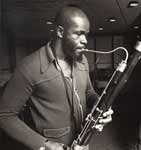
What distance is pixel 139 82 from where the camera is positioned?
5.27 ft

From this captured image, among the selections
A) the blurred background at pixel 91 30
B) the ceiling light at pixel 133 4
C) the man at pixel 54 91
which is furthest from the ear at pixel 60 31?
the ceiling light at pixel 133 4

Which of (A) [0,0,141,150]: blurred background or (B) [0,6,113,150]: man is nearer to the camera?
(B) [0,6,113,150]: man

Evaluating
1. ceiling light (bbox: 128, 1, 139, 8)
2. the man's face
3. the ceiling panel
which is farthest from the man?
ceiling light (bbox: 128, 1, 139, 8)

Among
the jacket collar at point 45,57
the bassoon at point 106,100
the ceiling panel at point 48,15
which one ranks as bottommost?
the bassoon at point 106,100

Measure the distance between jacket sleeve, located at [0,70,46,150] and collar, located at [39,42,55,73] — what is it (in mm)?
49

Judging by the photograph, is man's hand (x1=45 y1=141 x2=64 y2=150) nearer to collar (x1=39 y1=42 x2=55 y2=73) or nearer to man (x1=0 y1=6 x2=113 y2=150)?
man (x1=0 y1=6 x2=113 y2=150)

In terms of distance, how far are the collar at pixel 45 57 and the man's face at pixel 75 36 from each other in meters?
0.03

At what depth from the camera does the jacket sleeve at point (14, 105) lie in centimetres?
82

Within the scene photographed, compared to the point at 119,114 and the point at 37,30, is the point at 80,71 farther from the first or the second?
the point at 119,114

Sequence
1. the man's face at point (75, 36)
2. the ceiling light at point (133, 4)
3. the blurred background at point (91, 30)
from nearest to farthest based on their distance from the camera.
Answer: the man's face at point (75, 36), the blurred background at point (91, 30), the ceiling light at point (133, 4)

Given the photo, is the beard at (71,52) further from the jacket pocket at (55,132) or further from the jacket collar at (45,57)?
the jacket pocket at (55,132)

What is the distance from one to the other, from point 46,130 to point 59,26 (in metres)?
0.23

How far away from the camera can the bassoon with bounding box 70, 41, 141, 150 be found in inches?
33.4

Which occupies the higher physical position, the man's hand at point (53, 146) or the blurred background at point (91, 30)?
the blurred background at point (91, 30)
